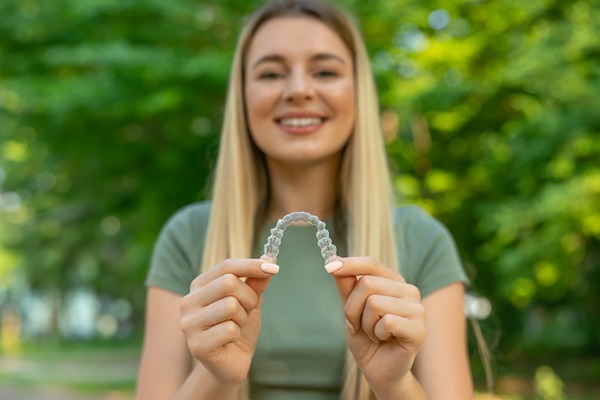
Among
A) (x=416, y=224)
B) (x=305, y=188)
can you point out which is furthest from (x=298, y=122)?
(x=416, y=224)

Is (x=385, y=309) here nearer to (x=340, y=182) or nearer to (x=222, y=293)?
(x=222, y=293)

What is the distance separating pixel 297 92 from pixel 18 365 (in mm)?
21160

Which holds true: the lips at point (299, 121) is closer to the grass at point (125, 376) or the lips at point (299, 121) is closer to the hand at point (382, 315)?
the hand at point (382, 315)

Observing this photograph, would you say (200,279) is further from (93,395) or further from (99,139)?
(93,395)

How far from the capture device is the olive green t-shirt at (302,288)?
6.67 feet

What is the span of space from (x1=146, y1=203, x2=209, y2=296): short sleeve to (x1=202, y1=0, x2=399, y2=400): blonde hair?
0.32 feet

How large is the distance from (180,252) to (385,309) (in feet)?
2.79

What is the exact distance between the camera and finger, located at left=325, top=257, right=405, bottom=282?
4.98 feet

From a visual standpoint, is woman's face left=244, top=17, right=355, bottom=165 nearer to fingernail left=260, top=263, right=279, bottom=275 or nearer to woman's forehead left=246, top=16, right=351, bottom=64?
woman's forehead left=246, top=16, right=351, bottom=64

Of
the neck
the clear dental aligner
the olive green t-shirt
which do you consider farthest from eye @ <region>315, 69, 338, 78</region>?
the clear dental aligner

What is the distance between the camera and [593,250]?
13188 millimetres

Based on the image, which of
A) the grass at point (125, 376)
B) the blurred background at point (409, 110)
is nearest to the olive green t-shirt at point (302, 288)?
the blurred background at point (409, 110)

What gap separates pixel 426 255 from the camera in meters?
2.12

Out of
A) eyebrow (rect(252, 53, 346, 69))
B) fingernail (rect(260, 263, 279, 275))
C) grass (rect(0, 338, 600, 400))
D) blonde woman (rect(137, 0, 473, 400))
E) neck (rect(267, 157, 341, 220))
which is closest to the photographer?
fingernail (rect(260, 263, 279, 275))
